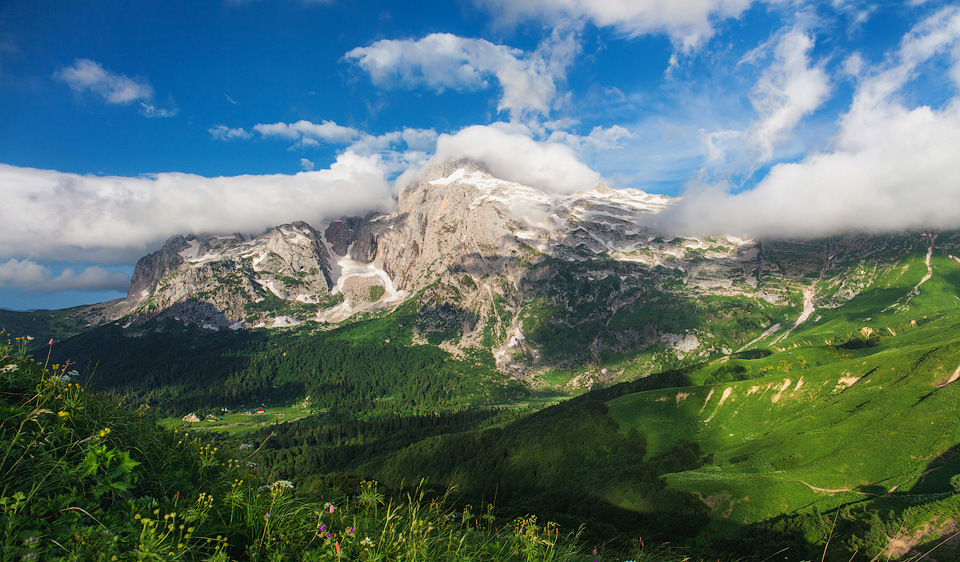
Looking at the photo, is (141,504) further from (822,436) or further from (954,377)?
(954,377)

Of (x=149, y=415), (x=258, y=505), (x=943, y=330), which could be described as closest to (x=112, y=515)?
(x=258, y=505)

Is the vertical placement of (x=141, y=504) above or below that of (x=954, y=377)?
above

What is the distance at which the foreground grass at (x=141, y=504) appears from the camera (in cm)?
473

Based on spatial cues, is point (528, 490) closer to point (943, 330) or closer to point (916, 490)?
point (916, 490)

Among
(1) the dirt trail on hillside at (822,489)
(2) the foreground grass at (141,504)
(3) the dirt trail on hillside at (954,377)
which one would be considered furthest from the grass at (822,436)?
(2) the foreground grass at (141,504)

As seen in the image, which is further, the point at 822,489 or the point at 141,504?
the point at 822,489

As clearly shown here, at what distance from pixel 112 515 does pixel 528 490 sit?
99663mm

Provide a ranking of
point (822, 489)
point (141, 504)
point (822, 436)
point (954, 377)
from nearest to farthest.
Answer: point (141, 504) < point (822, 489) < point (822, 436) < point (954, 377)

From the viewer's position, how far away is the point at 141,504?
19.5ft

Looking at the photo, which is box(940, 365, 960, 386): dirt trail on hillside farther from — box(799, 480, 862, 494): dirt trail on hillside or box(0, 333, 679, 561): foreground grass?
box(0, 333, 679, 561): foreground grass

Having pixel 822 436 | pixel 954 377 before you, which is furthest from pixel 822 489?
pixel 954 377

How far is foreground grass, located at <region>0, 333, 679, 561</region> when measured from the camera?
4.73 m

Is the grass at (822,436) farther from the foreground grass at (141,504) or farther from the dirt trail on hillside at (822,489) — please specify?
the foreground grass at (141,504)

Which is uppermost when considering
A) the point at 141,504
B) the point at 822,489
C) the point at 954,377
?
the point at 141,504
